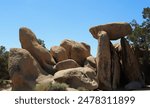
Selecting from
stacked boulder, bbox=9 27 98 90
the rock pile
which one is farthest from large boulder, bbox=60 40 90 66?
stacked boulder, bbox=9 27 98 90

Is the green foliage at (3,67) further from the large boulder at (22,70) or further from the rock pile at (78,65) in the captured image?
the large boulder at (22,70)

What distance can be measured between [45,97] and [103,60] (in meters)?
20.0

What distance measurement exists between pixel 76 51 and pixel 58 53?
256cm

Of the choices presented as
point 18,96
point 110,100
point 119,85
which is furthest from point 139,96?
point 119,85

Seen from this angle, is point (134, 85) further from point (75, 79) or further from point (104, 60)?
point (75, 79)

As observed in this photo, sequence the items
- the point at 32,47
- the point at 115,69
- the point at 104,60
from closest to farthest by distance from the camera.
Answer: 1. the point at 32,47
2. the point at 104,60
3. the point at 115,69

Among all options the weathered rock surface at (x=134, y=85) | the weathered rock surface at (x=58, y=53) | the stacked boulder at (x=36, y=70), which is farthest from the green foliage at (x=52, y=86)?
the weathered rock surface at (x=134, y=85)

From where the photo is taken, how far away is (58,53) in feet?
103

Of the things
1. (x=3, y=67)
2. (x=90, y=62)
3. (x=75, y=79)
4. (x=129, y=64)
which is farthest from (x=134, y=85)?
(x=3, y=67)

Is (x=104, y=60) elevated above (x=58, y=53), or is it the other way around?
(x=58, y=53)

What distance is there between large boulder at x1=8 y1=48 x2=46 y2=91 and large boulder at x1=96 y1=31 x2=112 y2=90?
614cm

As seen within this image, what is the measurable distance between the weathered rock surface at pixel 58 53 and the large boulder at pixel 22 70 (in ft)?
19.9

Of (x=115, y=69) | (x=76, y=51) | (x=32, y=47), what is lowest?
(x=115, y=69)

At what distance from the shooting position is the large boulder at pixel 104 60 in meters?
28.7
